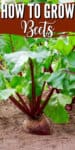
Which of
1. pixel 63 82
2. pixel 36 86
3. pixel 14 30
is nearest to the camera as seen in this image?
pixel 63 82

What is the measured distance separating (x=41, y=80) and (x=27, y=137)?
39cm

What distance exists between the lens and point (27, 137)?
2758mm

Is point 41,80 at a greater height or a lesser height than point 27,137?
greater

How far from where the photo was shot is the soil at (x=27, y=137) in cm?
262

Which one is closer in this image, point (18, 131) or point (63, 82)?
point (63, 82)

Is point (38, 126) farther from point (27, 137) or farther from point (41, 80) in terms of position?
point (41, 80)

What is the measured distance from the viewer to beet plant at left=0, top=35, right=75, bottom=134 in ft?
8.39

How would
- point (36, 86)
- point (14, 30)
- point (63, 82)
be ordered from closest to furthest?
point (63, 82) → point (36, 86) → point (14, 30)

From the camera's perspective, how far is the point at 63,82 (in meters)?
2.55

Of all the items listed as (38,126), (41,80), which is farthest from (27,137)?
(41,80)

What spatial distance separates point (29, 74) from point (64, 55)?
0.84 ft

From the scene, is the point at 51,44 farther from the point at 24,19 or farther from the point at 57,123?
the point at 57,123

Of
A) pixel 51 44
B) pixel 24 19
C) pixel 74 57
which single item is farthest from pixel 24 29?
pixel 74 57

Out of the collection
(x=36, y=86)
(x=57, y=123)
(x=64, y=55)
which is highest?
(x=64, y=55)
